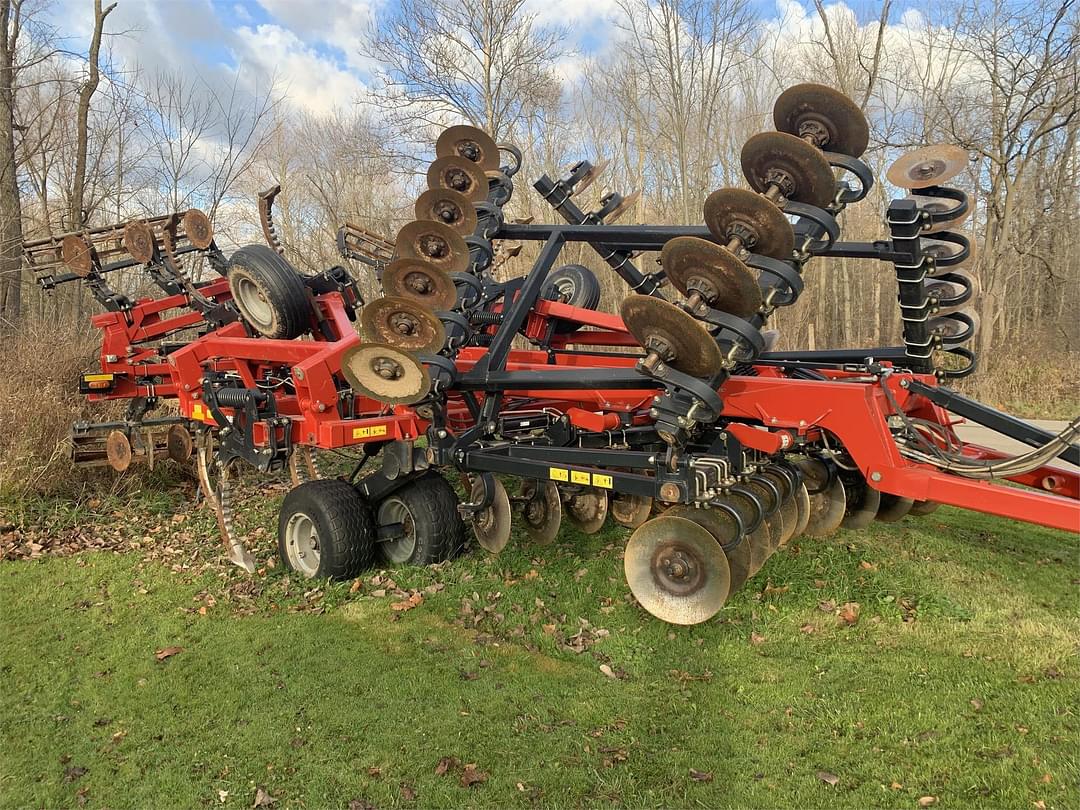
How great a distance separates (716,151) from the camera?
21.6 metres

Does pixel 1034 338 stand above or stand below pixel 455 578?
above

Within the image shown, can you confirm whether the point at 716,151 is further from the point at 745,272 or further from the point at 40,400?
the point at 745,272

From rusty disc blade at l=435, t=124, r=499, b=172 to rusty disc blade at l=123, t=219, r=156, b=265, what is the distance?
12.4ft

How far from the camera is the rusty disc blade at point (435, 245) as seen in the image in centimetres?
438

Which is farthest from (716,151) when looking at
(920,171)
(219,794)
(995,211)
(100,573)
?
(219,794)

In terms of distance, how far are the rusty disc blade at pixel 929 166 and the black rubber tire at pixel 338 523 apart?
160 inches

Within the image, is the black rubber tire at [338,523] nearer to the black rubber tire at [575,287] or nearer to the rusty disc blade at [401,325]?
the rusty disc blade at [401,325]

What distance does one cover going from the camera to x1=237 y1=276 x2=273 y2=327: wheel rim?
227 inches

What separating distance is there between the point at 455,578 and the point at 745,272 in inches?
124

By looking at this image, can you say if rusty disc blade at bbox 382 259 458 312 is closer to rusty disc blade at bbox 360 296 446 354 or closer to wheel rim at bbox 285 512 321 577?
rusty disc blade at bbox 360 296 446 354

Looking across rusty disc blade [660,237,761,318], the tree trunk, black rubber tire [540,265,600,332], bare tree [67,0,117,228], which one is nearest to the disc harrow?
rusty disc blade [660,237,761,318]

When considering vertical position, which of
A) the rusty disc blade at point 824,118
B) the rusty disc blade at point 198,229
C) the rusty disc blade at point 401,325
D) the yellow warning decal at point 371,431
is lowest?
the yellow warning decal at point 371,431

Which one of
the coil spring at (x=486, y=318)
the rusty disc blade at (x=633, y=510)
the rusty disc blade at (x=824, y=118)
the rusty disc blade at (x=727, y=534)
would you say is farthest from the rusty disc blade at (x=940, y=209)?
the coil spring at (x=486, y=318)

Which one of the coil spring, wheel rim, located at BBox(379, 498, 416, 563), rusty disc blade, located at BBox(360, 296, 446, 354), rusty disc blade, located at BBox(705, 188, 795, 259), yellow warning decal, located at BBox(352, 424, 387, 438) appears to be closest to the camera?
rusty disc blade, located at BBox(705, 188, 795, 259)
